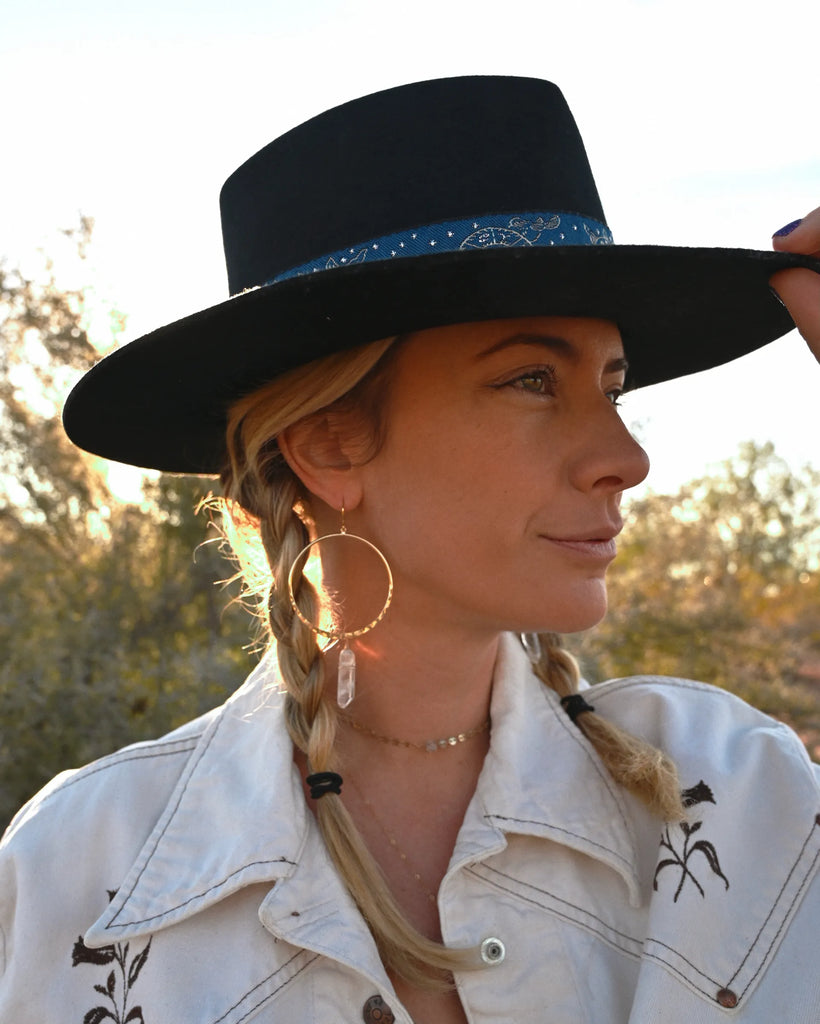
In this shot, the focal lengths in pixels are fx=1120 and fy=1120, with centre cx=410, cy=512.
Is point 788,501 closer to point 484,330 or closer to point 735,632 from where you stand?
point 735,632

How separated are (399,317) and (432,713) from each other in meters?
0.87

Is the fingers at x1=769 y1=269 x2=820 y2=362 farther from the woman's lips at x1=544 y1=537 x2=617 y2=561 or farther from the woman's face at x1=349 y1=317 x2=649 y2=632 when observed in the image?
the woman's lips at x1=544 y1=537 x2=617 y2=561

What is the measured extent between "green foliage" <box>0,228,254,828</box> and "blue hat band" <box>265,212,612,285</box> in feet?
8.86

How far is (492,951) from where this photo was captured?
206 centimetres

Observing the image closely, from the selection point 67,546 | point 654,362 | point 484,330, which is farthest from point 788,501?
point 484,330

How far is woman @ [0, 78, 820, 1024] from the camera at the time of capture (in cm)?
200

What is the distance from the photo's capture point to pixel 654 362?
2656 millimetres

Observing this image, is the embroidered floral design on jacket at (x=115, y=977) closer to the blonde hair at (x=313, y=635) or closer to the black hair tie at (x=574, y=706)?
the blonde hair at (x=313, y=635)

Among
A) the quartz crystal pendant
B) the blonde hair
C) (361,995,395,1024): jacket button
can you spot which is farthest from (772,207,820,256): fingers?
(361,995,395,1024): jacket button

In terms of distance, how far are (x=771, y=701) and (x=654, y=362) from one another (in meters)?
3.86

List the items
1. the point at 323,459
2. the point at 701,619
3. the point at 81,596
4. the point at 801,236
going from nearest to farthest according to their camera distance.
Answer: the point at 801,236 < the point at 323,459 < the point at 81,596 < the point at 701,619

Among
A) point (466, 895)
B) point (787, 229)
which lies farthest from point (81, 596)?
point (787, 229)

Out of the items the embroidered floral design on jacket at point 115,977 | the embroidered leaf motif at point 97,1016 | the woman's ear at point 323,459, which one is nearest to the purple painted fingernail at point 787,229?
the woman's ear at point 323,459

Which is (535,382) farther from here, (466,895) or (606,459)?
(466,895)
